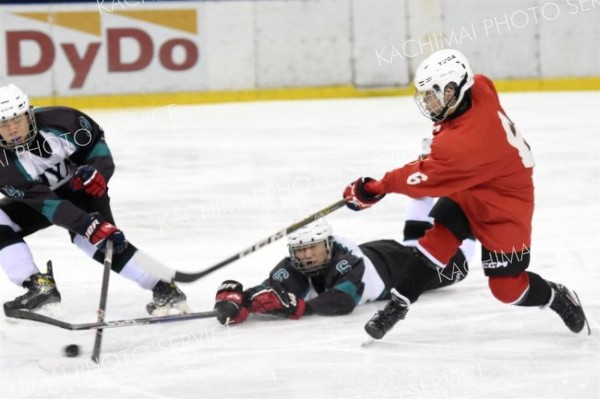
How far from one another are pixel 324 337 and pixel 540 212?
94.7 inches

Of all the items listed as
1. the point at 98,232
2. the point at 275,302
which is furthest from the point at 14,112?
the point at 275,302

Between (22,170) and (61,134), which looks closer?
(22,170)

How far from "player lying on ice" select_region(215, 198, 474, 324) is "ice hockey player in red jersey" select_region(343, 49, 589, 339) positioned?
232mm

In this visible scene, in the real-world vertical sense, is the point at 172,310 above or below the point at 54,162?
below

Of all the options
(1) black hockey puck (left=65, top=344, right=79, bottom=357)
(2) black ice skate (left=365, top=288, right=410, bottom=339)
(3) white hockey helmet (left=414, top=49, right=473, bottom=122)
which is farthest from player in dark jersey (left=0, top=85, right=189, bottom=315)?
(3) white hockey helmet (left=414, top=49, right=473, bottom=122)

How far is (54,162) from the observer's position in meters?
4.06

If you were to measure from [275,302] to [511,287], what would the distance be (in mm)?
837

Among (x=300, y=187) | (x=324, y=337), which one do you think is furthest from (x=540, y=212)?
(x=324, y=337)

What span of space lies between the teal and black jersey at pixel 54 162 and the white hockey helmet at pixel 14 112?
34mm

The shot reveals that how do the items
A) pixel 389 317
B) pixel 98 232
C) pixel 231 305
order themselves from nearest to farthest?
pixel 389 317
pixel 98 232
pixel 231 305

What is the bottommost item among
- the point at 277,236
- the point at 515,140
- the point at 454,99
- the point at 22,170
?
the point at 277,236

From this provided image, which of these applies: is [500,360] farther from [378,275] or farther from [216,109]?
[216,109]

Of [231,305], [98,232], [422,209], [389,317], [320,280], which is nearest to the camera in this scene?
[389,317]

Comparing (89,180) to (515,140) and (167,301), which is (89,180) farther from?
(515,140)
